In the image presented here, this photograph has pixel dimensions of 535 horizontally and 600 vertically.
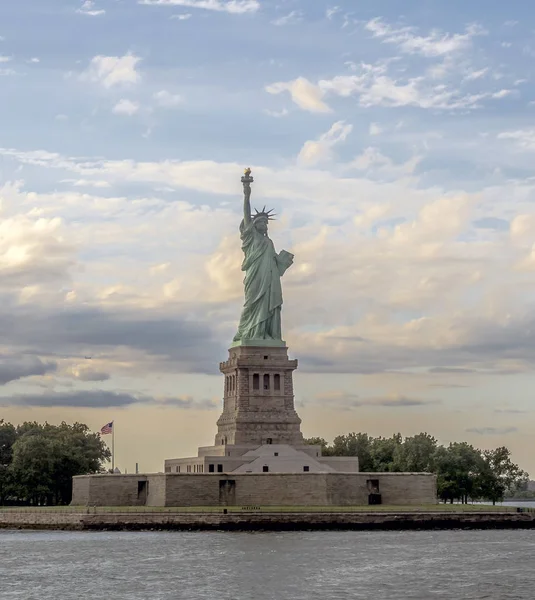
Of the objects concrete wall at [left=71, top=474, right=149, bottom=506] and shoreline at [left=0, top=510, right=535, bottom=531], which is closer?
shoreline at [left=0, top=510, right=535, bottom=531]

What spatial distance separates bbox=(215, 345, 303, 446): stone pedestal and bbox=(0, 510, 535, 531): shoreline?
57.7 feet

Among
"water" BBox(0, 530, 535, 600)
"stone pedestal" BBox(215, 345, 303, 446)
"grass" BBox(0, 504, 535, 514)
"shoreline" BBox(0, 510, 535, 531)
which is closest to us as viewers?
"water" BBox(0, 530, 535, 600)

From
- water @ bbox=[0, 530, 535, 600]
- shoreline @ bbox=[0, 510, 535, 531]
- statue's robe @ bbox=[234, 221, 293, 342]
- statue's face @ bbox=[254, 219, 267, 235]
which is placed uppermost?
statue's face @ bbox=[254, 219, 267, 235]

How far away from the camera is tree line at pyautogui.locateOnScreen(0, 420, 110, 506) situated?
126 m

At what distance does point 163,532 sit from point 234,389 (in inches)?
938

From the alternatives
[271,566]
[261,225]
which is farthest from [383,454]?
[271,566]

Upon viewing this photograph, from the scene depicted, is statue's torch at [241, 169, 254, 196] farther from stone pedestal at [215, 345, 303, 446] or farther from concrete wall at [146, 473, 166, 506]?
concrete wall at [146, 473, 166, 506]

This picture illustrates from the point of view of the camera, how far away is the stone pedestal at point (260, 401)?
11406 cm

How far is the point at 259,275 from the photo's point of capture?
120 meters

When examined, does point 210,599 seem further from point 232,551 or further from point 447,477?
point 447,477

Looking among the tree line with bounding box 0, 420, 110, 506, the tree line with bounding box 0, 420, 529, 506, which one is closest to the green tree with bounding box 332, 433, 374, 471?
the tree line with bounding box 0, 420, 529, 506

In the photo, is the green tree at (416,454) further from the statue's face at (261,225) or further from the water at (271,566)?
the water at (271,566)

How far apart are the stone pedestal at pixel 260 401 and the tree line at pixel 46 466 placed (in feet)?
58.8

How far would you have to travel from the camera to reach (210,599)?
58.5 metres
